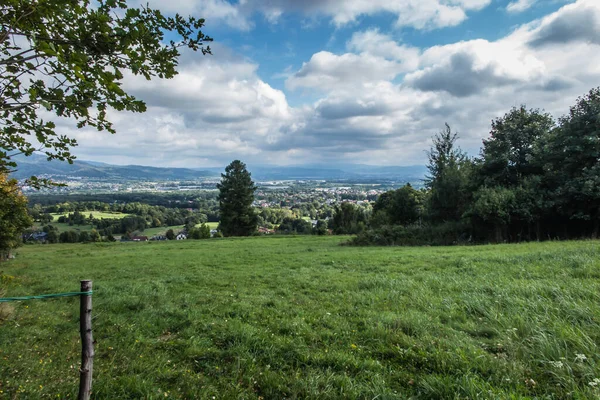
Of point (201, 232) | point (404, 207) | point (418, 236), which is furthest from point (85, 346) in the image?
point (201, 232)

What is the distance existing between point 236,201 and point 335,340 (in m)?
42.8

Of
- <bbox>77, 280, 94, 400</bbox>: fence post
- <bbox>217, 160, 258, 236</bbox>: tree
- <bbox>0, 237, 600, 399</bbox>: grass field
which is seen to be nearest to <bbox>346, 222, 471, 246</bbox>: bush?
<bbox>0, 237, 600, 399</bbox>: grass field

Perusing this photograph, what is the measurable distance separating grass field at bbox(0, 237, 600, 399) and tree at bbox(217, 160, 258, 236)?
37.5m

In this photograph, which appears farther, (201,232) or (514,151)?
(201,232)

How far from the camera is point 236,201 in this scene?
1813 inches

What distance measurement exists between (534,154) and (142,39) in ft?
86.4

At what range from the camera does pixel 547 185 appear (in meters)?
20.1

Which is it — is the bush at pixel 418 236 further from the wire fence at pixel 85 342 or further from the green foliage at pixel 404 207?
the wire fence at pixel 85 342

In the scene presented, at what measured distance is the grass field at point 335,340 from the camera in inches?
138

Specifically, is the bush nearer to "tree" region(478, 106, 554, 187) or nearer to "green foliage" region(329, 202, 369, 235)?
"tree" region(478, 106, 554, 187)

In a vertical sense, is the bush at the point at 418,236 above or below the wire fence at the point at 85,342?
below

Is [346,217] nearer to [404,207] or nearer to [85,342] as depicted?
[404,207]

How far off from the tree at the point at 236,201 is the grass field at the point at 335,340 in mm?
37550

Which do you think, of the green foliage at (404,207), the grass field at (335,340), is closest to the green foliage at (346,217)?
the green foliage at (404,207)
